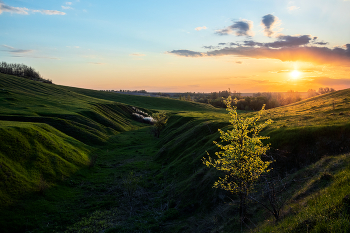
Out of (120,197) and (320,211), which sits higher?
(320,211)

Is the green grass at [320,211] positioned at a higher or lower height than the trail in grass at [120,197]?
higher

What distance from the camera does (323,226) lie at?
906 cm

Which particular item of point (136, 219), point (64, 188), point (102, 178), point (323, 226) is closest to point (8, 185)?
point (64, 188)

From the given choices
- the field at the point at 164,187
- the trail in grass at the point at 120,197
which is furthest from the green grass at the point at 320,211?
the trail in grass at the point at 120,197

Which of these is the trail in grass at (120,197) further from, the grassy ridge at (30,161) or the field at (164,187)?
the grassy ridge at (30,161)

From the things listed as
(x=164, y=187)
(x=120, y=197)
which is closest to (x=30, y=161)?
(x=120, y=197)

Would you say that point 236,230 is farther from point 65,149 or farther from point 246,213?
point 65,149

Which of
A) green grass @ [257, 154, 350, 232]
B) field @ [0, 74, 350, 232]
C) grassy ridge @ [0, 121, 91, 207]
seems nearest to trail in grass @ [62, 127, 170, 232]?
field @ [0, 74, 350, 232]

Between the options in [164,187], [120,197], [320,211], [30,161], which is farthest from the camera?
[30,161]

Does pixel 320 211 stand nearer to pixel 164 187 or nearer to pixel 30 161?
pixel 164 187

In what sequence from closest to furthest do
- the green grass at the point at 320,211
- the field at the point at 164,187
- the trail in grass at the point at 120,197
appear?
1. the green grass at the point at 320,211
2. the field at the point at 164,187
3. the trail in grass at the point at 120,197

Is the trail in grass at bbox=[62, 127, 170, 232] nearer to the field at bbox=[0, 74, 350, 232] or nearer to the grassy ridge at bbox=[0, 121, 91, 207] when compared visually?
the field at bbox=[0, 74, 350, 232]

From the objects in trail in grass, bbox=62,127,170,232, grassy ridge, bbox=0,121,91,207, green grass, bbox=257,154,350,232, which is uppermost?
green grass, bbox=257,154,350,232

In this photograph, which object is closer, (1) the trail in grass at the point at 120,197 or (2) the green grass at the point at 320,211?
(2) the green grass at the point at 320,211
